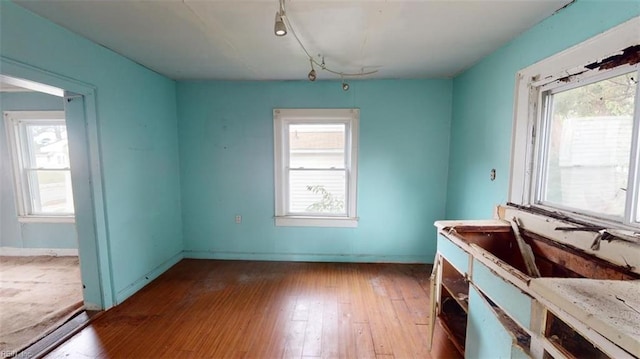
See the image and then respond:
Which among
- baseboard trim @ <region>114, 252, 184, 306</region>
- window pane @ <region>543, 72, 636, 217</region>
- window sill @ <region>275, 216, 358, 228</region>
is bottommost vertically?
baseboard trim @ <region>114, 252, 184, 306</region>

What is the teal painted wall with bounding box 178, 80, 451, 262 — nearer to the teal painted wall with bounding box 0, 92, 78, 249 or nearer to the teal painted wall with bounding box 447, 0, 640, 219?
the teal painted wall with bounding box 447, 0, 640, 219

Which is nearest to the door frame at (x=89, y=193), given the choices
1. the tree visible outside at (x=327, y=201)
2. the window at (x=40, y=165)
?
the window at (x=40, y=165)

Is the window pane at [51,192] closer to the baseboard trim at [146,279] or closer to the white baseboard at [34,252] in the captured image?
the white baseboard at [34,252]

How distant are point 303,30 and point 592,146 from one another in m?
1.98

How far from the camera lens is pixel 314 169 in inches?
131

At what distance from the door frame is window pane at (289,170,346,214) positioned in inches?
76.9

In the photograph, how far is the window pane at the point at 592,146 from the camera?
130 centimetres

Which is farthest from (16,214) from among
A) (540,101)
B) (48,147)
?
(540,101)

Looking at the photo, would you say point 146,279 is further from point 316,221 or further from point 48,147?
point 48,147

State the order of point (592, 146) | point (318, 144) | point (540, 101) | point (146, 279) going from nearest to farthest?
point (592, 146) < point (540, 101) < point (146, 279) < point (318, 144)

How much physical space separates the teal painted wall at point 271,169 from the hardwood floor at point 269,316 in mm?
334

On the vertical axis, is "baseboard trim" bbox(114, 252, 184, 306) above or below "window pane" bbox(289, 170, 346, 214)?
below

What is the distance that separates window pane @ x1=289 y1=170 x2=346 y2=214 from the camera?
132 inches

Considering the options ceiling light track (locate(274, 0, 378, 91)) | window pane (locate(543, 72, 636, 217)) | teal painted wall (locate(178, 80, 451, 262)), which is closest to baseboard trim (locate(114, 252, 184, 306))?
teal painted wall (locate(178, 80, 451, 262))
